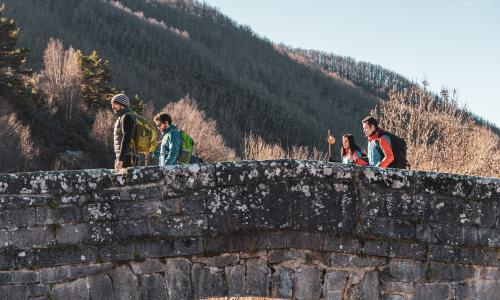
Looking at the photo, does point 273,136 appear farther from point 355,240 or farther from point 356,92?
point 355,240

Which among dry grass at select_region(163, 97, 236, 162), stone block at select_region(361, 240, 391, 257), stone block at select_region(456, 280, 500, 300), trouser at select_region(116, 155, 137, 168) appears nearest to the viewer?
stone block at select_region(361, 240, 391, 257)

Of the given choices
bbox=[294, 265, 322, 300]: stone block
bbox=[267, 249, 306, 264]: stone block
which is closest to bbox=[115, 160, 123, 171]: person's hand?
bbox=[267, 249, 306, 264]: stone block

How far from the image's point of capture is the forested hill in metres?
85.7

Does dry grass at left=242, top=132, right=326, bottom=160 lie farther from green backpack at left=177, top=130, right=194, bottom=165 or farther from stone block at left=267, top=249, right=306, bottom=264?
stone block at left=267, top=249, right=306, bottom=264

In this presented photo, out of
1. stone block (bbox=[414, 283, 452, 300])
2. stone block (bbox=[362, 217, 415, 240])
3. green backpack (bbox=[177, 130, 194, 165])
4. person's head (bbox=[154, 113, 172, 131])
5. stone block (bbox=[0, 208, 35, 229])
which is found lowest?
stone block (bbox=[414, 283, 452, 300])

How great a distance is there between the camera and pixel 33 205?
4.79m

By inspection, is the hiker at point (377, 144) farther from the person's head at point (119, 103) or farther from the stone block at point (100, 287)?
the stone block at point (100, 287)

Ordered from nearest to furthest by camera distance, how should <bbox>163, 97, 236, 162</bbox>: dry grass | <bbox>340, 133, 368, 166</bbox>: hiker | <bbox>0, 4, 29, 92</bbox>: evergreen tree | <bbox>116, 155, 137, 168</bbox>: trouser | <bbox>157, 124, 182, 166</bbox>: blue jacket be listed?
<bbox>116, 155, 137, 168</bbox>: trouser → <bbox>157, 124, 182, 166</bbox>: blue jacket → <bbox>340, 133, 368, 166</bbox>: hiker → <bbox>0, 4, 29, 92</bbox>: evergreen tree → <bbox>163, 97, 236, 162</bbox>: dry grass

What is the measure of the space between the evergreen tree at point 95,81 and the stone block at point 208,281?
110ft

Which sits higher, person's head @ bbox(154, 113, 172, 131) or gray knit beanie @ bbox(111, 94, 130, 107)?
gray knit beanie @ bbox(111, 94, 130, 107)

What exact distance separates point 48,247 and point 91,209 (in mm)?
487

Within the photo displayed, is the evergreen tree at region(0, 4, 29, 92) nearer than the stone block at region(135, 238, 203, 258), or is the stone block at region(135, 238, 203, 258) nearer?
the stone block at region(135, 238, 203, 258)

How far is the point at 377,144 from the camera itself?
639cm

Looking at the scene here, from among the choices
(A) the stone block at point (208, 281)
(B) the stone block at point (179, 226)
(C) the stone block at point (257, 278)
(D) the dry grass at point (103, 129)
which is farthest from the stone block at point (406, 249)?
(D) the dry grass at point (103, 129)
